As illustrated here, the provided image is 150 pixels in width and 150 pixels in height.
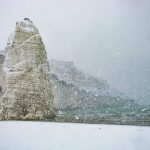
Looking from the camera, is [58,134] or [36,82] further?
[36,82]

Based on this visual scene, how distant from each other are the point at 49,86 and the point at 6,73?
1.41 m

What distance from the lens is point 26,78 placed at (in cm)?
955

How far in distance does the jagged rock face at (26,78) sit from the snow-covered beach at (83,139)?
6.41 m

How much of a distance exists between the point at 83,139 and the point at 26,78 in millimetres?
7469

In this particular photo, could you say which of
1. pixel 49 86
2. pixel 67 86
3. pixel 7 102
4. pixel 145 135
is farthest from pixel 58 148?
pixel 67 86

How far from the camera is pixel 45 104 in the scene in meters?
10.2

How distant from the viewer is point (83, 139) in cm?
222

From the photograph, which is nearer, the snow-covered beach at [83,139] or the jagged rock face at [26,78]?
the snow-covered beach at [83,139]

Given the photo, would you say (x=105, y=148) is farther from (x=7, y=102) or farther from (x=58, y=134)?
(x=7, y=102)

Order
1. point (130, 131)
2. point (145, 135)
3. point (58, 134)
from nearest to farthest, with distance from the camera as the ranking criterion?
point (145, 135), point (130, 131), point (58, 134)

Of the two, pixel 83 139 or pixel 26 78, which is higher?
pixel 26 78

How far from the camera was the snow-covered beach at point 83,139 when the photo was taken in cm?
191

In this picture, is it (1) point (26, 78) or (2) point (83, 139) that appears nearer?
(2) point (83, 139)

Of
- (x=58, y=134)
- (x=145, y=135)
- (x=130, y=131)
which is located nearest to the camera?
(x=145, y=135)
